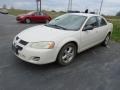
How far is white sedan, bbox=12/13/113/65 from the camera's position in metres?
4.14

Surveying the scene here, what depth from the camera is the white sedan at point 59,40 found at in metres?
4.14

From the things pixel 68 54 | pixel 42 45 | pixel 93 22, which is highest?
pixel 93 22

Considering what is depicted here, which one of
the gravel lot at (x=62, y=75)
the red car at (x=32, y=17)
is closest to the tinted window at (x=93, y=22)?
the gravel lot at (x=62, y=75)

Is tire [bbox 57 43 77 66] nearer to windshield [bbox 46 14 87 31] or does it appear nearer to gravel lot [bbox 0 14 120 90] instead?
gravel lot [bbox 0 14 120 90]

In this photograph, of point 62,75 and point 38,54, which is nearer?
point 38,54

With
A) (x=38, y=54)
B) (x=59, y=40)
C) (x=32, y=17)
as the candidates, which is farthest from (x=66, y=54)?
(x=32, y=17)

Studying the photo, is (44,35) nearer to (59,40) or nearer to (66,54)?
(59,40)

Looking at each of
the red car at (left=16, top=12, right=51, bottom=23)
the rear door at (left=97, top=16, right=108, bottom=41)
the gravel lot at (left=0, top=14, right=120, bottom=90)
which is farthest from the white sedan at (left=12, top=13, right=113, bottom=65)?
the red car at (left=16, top=12, right=51, bottom=23)

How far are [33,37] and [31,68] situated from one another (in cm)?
87

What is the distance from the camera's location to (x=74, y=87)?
3686 mm

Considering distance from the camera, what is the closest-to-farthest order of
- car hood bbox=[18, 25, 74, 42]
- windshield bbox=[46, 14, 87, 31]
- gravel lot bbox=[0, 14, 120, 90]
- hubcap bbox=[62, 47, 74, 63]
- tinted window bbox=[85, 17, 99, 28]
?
1. gravel lot bbox=[0, 14, 120, 90]
2. car hood bbox=[18, 25, 74, 42]
3. hubcap bbox=[62, 47, 74, 63]
4. windshield bbox=[46, 14, 87, 31]
5. tinted window bbox=[85, 17, 99, 28]

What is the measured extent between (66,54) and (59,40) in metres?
0.61

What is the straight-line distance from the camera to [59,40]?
4.32m

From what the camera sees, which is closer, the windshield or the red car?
the windshield
